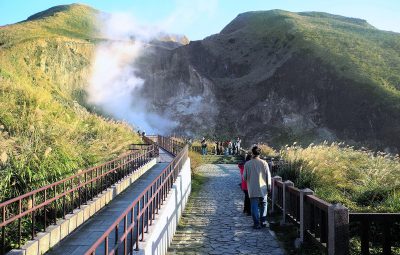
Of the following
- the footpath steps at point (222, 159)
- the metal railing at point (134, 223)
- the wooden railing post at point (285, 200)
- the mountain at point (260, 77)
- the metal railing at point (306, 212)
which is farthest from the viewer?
the mountain at point (260, 77)

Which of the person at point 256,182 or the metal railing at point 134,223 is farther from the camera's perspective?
the person at point 256,182

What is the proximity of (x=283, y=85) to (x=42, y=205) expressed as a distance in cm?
6213

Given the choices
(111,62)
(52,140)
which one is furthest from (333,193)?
(111,62)

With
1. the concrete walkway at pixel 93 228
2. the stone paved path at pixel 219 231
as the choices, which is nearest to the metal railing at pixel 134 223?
the concrete walkway at pixel 93 228

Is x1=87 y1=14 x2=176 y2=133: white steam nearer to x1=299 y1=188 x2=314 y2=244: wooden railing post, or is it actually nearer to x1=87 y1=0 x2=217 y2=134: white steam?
x1=87 y1=0 x2=217 y2=134: white steam

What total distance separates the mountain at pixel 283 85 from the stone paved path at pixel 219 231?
133 ft

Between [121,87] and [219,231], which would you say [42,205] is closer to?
[219,231]

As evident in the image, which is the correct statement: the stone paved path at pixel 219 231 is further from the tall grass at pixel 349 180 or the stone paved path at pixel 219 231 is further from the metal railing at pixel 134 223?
the tall grass at pixel 349 180

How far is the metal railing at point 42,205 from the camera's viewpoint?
6.81 m

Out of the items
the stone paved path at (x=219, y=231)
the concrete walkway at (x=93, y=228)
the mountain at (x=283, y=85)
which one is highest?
the mountain at (x=283, y=85)

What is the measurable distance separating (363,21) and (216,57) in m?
61.3

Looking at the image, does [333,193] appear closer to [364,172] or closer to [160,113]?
[364,172]

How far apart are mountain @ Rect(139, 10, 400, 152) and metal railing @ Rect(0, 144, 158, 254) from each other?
4554cm

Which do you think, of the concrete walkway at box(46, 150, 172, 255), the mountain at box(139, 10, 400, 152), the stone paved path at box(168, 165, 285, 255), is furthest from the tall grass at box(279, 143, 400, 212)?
the mountain at box(139, 10, 400, 152)
